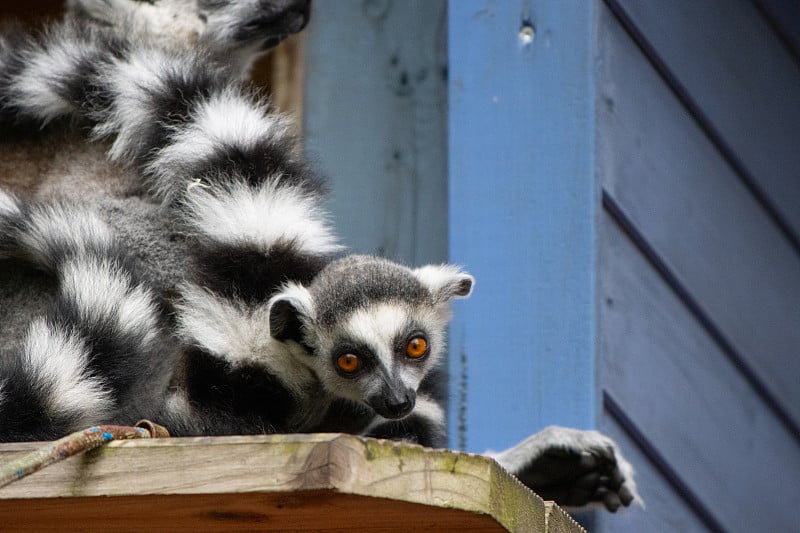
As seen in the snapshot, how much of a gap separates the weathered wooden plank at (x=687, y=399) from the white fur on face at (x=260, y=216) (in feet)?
2.26

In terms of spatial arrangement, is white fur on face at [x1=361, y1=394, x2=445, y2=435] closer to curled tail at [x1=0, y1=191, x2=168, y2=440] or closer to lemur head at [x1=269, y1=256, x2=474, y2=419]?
lemur head at [x1=269, y1=256, x2=474, y2=419]

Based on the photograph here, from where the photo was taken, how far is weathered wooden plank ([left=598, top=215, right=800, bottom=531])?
2533mm

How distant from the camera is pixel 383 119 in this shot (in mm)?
3451

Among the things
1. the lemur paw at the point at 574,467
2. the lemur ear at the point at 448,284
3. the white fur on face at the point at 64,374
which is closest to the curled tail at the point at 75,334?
the white fur on face at the point at 64,374

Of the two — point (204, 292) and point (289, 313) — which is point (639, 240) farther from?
point (204, 292)

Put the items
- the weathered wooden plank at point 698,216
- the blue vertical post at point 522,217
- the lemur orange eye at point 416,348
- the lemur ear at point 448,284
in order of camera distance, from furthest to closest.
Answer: the weathered wooden plank at point 698,216
the blue vertical post at point 522,217
the lemur ear at point 448,284
the lemur orange eye at point 416,348

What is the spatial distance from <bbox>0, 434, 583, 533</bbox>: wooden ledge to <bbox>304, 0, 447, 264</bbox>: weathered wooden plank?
78.5 inches

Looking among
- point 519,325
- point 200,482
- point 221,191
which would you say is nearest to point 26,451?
point 200,482

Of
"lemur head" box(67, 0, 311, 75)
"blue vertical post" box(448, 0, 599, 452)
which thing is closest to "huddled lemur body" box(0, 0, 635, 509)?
"blue vertical post" box(448, 0, 599, 452)

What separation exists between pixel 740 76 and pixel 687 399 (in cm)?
87

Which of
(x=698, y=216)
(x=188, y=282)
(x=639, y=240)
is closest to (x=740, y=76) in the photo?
(x=698, y=216)

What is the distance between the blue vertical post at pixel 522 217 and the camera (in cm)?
249

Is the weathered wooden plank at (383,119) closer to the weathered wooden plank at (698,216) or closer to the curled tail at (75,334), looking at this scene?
the weathered wooden plank at (698,216)

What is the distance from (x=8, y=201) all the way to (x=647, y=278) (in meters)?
1.39
